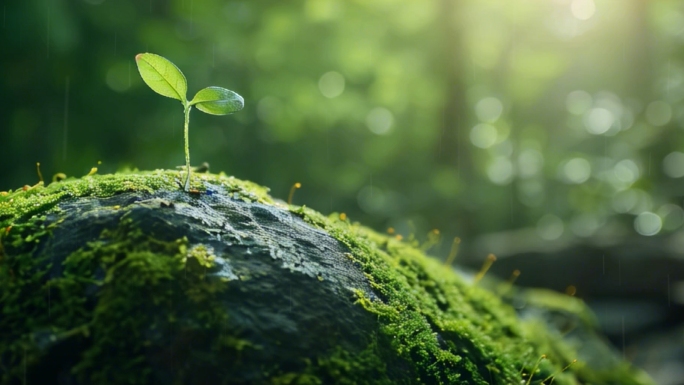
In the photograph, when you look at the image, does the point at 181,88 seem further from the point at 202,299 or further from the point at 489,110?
the point at 489,110

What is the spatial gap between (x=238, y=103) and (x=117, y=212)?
549 mm

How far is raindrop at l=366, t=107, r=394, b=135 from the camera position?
20828 millimetres

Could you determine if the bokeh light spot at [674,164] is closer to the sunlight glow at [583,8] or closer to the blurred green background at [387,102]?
the blurred green background at [387,102]

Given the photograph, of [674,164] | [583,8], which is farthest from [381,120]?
[674,164]

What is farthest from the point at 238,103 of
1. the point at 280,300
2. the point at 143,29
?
the point at 143,29

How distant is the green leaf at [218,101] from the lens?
1906mm

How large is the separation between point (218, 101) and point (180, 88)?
0.15 m

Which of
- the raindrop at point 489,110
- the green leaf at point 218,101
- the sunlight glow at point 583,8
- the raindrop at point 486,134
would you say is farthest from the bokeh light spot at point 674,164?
the green leaf at point 218,101

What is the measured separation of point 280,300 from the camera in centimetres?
162

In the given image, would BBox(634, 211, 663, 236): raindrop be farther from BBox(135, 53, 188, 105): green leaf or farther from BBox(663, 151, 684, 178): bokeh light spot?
BBox(135, 53, 188, 105): green leaf

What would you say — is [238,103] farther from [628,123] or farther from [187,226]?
[628,123]

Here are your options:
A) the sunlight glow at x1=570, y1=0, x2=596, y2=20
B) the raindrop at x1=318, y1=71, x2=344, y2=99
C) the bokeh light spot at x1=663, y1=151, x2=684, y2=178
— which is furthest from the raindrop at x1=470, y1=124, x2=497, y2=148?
the raindrop at x1=318, y1=71, x2=344, y2=99

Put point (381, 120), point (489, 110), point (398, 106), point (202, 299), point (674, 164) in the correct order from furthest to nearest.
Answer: point (489, 110) → point (674, 164) → point (381, 120) → point (398, 106) → point (202, 299)

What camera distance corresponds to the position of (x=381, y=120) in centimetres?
2188
